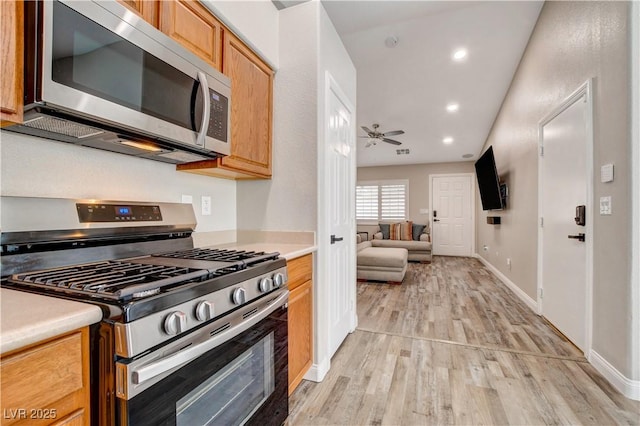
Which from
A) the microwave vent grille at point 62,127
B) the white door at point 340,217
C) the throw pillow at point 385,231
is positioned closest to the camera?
the microwave vent grille at point 62,127

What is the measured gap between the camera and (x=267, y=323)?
1.27 meters

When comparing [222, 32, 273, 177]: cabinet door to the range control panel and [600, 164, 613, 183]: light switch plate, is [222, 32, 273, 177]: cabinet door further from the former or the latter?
[600, 164, 613, 183]: light switch plate

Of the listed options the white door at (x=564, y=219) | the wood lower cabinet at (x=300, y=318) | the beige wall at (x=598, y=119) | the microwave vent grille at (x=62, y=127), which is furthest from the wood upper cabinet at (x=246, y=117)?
the white door at (x=564, y=219)

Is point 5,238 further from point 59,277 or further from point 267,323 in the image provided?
point 267,323

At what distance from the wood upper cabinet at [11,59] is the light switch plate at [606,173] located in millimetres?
2926

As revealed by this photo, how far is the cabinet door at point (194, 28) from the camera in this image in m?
1.32

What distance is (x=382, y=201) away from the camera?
8.49 metres

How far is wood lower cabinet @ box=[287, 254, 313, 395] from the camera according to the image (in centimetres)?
165

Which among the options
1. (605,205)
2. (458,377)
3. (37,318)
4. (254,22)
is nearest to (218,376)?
(37,318)

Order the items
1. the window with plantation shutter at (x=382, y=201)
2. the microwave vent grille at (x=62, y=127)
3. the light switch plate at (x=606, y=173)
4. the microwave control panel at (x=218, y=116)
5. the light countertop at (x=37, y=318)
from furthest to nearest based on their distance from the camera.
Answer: the window with plantation shutter at (x=382, y=201), the light switch plate at (x=606, y=173), the microwave control panel at (x=218, y=116), the microwave vent grille at (x=62, y=127), the light countertop at (x=37, y=318)

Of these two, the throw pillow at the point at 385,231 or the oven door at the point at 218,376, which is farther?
the throw pillow at the point at 385,231

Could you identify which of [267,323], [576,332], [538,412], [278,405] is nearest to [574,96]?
[576,332]

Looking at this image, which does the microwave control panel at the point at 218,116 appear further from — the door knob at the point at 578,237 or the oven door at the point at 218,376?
the door knob at the point at 578,237

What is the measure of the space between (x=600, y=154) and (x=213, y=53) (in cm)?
259
